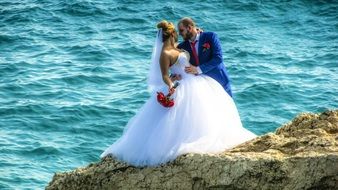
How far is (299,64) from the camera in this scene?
80.0ft

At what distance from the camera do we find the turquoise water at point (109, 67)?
19562 millimetres

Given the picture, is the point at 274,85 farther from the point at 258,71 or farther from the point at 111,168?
the point at 111,168

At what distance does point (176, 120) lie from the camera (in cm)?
1010

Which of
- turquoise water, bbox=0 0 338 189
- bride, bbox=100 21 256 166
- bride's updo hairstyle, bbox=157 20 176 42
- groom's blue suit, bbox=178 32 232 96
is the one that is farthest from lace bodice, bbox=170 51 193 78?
turquoise water, bbox=0 0 338 189

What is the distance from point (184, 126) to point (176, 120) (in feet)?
0.45

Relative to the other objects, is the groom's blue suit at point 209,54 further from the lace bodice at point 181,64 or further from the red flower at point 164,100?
the red flower at point 164,100

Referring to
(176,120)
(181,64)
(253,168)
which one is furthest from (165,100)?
(253,168)

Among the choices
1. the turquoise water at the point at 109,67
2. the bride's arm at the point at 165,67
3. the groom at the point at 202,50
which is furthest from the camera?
the turquoise water at the point at 109,67

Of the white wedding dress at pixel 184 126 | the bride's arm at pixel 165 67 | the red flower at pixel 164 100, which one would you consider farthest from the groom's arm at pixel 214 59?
the red flower at pixel 164 100

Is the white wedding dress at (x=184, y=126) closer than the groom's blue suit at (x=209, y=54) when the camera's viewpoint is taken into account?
Yes

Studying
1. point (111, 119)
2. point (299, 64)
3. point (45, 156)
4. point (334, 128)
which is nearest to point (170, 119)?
point (334, 128)

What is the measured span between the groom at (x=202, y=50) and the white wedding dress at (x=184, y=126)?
0.42 feet

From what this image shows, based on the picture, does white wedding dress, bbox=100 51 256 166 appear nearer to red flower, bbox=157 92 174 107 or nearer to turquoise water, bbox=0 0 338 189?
red flower, bbox=157 92 174 107

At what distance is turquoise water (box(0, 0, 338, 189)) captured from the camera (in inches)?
770
